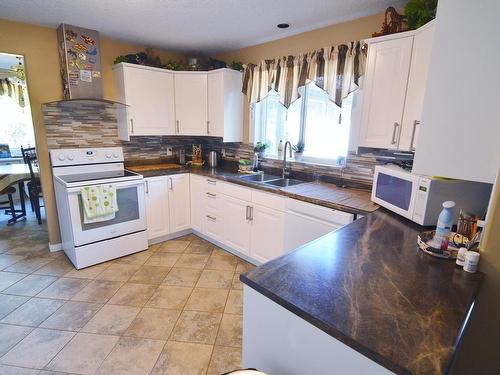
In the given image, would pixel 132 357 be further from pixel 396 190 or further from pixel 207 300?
pixel 396 190

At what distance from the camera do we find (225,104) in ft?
10.7

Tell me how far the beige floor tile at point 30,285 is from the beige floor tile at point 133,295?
716 mm

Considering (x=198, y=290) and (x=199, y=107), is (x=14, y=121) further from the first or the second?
(x=198, y=290)

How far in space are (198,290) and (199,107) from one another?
2246mm

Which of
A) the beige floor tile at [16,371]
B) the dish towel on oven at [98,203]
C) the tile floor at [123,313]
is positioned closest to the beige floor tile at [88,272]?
the tile floor at [123,313]

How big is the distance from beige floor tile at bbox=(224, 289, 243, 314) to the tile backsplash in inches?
57.0

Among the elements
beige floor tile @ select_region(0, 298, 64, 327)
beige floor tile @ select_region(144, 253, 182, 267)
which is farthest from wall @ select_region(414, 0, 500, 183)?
beige floor tile @ select_region(0, 298, 64, 327)

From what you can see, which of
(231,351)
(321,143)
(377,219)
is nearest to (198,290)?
(231,351)

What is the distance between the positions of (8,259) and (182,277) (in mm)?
1991

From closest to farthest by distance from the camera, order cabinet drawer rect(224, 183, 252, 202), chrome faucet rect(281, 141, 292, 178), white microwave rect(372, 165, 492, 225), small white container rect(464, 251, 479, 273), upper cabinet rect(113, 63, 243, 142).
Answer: small white container rect(464, 251, 479, 273), white microwave rect(372, 165, 492, 225), cabinet drawer rect(224, 183, 252, 202), chrome faucet rect(281, 141, 292, 178), upper cabinet rect(113, 63, 243, 142)

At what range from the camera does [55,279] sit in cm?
254

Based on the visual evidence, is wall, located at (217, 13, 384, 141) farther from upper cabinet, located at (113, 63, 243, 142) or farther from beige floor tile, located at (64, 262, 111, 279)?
beige floor tile, located at (64, 262, 111, 279)

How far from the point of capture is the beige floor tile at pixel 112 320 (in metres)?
1.94

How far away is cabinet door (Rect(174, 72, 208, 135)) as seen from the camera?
3.41 m
